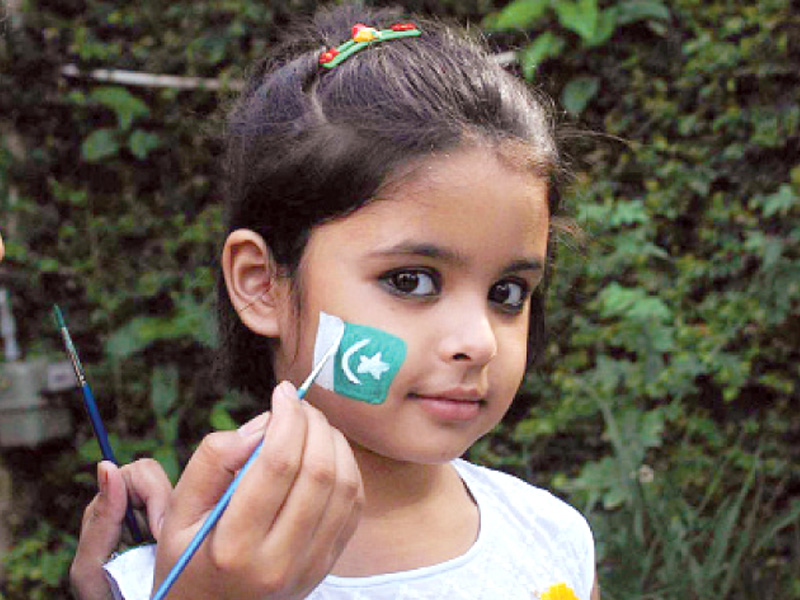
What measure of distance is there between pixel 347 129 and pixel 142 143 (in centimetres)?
261

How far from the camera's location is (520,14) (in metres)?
3.46

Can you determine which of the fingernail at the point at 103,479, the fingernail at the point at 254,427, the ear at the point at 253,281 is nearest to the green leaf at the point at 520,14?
the ear at the point at 253,281

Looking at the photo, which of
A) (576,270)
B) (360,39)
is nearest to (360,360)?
(360,39)

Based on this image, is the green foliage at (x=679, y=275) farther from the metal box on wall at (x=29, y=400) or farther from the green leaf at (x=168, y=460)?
the metal box on wall at (x=29, y=400)

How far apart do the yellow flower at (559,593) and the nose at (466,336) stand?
0.40 metres

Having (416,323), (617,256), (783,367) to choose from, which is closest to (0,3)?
(416,323)

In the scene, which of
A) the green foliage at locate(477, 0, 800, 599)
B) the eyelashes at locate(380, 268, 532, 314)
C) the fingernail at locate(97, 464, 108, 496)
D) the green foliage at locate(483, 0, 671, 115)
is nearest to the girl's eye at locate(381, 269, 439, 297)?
the eyelashes at locate(380, 268, 532, 314)

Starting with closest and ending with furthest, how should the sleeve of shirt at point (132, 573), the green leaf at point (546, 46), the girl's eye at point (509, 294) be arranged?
the sleeve of shirt at point (132, 573) → the girl's eye at point (509, 294) → the green leaf at point (546, 46)

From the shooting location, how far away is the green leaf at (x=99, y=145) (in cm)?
385

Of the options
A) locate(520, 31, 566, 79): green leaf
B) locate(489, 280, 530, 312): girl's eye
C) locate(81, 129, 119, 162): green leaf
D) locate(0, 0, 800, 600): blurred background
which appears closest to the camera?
locate(489, 280, 530, 312): girl's eye

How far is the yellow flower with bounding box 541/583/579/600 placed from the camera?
1.57m

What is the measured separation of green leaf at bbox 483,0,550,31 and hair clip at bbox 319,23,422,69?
1900 mm

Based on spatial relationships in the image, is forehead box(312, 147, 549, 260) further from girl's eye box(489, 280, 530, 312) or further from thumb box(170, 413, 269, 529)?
thumb box(170, 413, 269, 529)

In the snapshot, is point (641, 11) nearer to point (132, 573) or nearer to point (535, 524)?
point (535, 524)
